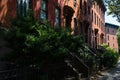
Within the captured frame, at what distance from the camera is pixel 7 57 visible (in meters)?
12.3

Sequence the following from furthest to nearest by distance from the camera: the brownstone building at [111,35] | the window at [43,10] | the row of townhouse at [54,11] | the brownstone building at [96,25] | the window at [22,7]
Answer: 1. the brownstone building at [111,35]
2. the brownstone building at [96,25]
3. the window at [43,10]
4. the window at [22,7]
5. the row of townhouse at [54,11]

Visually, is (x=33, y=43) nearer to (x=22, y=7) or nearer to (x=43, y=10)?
(x=22, y=7)

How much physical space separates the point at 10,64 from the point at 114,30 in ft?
252

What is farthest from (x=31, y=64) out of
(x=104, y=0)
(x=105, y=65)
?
(x=104, y=0)

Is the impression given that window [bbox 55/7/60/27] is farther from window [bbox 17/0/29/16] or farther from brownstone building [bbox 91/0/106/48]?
brownstone building [bbox 91/0/106/48]

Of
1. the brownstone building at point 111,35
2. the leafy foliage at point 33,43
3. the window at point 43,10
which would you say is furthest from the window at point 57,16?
the brownstone building at point 111,35

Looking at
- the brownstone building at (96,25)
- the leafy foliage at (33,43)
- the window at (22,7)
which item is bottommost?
the leafy foliage at (33,43)

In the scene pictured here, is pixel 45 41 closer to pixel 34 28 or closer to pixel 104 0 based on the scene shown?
pixel 34 28

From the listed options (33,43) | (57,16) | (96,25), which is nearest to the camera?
(33,43)

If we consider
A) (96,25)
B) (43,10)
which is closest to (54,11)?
(43,10)

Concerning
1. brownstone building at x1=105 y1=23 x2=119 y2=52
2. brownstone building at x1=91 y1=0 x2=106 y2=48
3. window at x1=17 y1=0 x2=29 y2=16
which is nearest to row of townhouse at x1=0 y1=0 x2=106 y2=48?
window at x1=17 y1=0 x2=29 y2=16

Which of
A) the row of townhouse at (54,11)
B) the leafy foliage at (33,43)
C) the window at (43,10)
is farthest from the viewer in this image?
the window at (43,10)

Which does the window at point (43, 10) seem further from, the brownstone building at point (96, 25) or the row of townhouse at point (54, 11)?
the brownstone building at point (96, 25)

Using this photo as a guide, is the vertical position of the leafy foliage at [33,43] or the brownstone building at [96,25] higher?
the brownstone building at [96,25]
